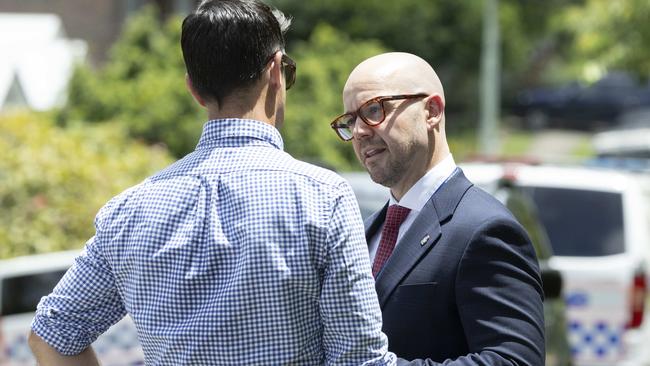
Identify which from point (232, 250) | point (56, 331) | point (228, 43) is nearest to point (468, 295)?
point (232, 250)

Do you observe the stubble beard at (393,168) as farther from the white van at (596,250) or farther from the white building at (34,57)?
the white building at (34,57)

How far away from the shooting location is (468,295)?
103 inches

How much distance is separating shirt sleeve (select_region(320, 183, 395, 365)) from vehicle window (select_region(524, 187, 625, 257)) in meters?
6.83

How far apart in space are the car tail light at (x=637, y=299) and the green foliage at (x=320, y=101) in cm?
448

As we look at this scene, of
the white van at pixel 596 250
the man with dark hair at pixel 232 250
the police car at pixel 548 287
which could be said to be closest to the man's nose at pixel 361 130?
the man with dark hair at pixel 232 250

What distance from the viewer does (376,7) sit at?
2747 centimetres

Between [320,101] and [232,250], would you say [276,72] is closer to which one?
[232,250]

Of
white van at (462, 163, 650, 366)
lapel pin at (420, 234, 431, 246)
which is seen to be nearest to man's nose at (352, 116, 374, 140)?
lapel pin at (420, 234, 431, 246)

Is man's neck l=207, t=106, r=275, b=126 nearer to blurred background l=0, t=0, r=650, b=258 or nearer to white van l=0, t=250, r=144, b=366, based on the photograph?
blurred background l=0, t=0, r=650, b=258

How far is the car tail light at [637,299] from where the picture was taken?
8422 millimetres

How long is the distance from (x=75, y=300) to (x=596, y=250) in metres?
6.96

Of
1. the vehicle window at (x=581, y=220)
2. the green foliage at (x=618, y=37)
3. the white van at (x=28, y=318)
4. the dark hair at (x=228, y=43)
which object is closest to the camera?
the dark hair at (x=228, y=43)

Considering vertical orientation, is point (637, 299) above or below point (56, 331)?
below

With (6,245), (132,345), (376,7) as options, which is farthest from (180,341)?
(376,7)
